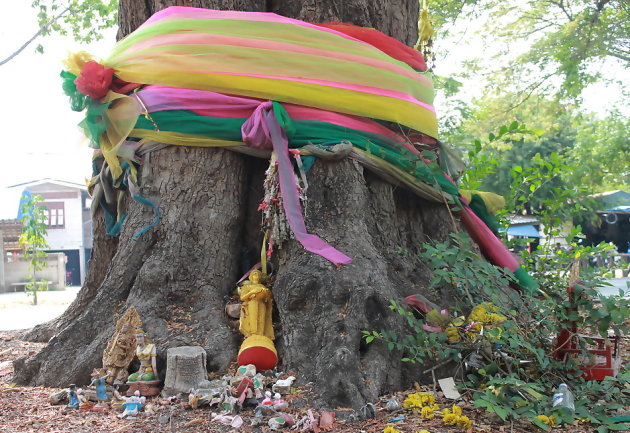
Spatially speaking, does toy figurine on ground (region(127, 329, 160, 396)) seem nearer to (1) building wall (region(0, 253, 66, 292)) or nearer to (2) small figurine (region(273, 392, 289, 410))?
(2) small figurine (region(273, 392, 289, 410))

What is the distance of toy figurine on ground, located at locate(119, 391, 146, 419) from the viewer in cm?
286

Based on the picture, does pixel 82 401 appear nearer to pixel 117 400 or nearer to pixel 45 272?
pixel 117 400

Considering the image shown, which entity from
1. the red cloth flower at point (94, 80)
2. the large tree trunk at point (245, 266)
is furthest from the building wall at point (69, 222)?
the red cloth flower at point (94, 80)

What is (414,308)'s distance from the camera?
340cm

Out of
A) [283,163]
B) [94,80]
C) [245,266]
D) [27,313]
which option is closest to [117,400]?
[245,266]

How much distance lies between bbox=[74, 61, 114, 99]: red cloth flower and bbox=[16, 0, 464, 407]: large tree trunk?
1.81 feet

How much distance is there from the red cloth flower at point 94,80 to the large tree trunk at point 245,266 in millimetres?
551

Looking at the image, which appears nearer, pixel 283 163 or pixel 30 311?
pixel 283 163

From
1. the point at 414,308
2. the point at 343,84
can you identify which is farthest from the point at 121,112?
the point at 414,308

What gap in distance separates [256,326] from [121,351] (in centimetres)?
71

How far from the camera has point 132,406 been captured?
9.53 feet

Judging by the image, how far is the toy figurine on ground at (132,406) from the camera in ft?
9.39

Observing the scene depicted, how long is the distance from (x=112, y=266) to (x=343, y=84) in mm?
1782

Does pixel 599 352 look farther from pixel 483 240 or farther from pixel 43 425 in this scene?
pixel 43 425
